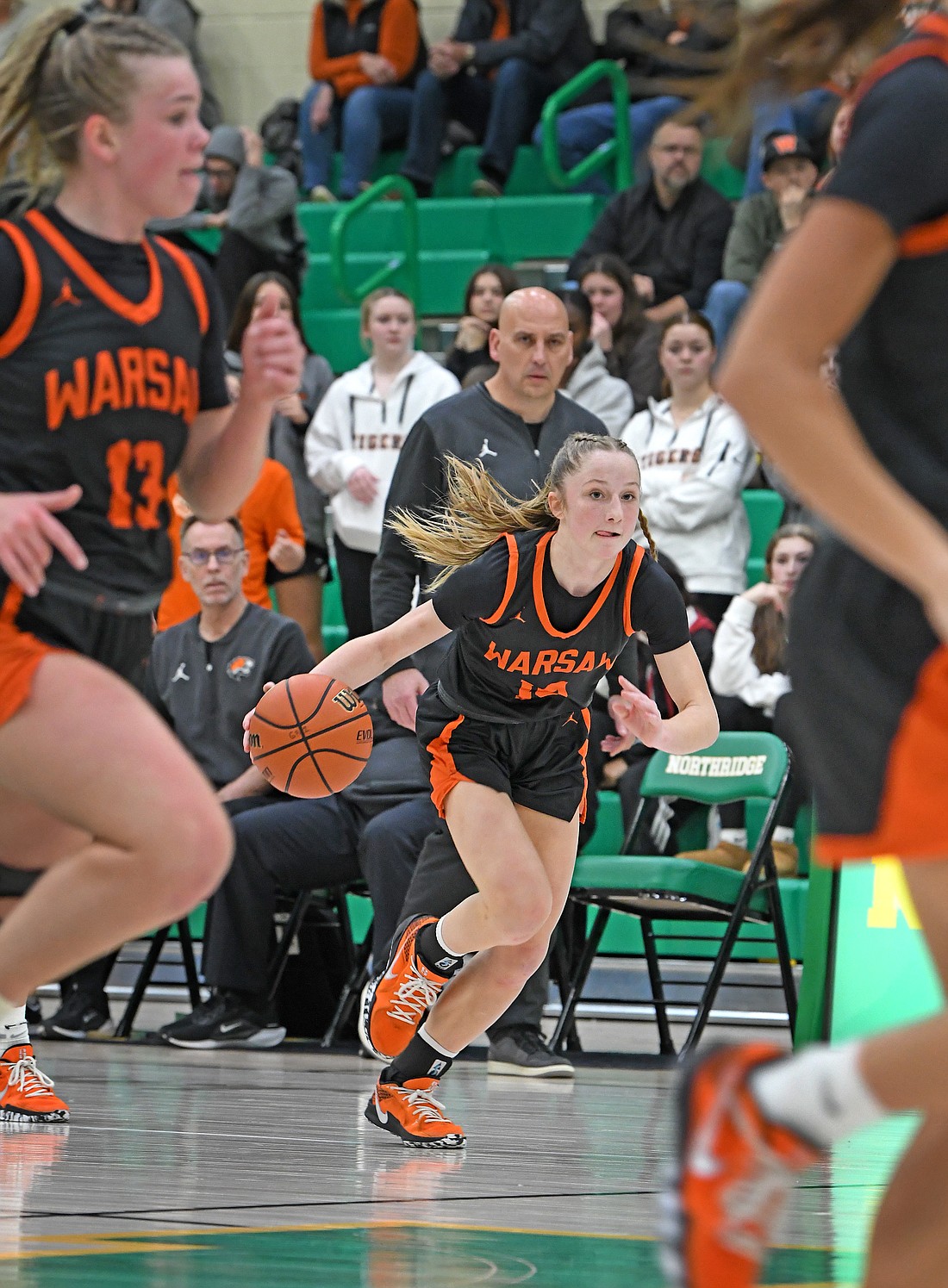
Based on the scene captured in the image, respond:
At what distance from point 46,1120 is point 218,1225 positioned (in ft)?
6.53

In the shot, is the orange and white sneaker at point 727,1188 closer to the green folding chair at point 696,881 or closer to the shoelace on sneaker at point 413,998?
the shoelace on sneaker at point 413,998

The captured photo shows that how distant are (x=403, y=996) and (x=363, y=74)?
950 cm

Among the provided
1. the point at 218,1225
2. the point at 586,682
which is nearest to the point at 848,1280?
the point at 218,1225

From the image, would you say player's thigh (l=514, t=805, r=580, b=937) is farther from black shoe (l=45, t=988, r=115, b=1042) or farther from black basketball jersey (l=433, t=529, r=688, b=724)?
black shoe (l=45, t=988, r=115, b=1042)

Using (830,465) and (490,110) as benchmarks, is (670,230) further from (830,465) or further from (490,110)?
(830,465)

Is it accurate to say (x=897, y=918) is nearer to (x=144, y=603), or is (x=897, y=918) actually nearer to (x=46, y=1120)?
(x=46, y=1120)

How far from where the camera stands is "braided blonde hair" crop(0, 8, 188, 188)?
3.38 meters

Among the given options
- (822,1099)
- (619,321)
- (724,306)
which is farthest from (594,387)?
(822,1099)

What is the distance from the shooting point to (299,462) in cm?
1033

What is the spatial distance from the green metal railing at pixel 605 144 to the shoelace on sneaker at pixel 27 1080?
27.2 ft

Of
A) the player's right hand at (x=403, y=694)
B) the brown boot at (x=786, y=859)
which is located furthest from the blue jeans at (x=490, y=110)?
the player's right hand at (x=403, y=694)

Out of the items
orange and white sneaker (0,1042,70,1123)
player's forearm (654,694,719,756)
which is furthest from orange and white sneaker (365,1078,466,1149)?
player's forearm (654,694,719,756)

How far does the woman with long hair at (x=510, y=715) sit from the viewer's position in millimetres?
5219

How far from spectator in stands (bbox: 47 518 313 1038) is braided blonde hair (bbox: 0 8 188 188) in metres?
4.86
